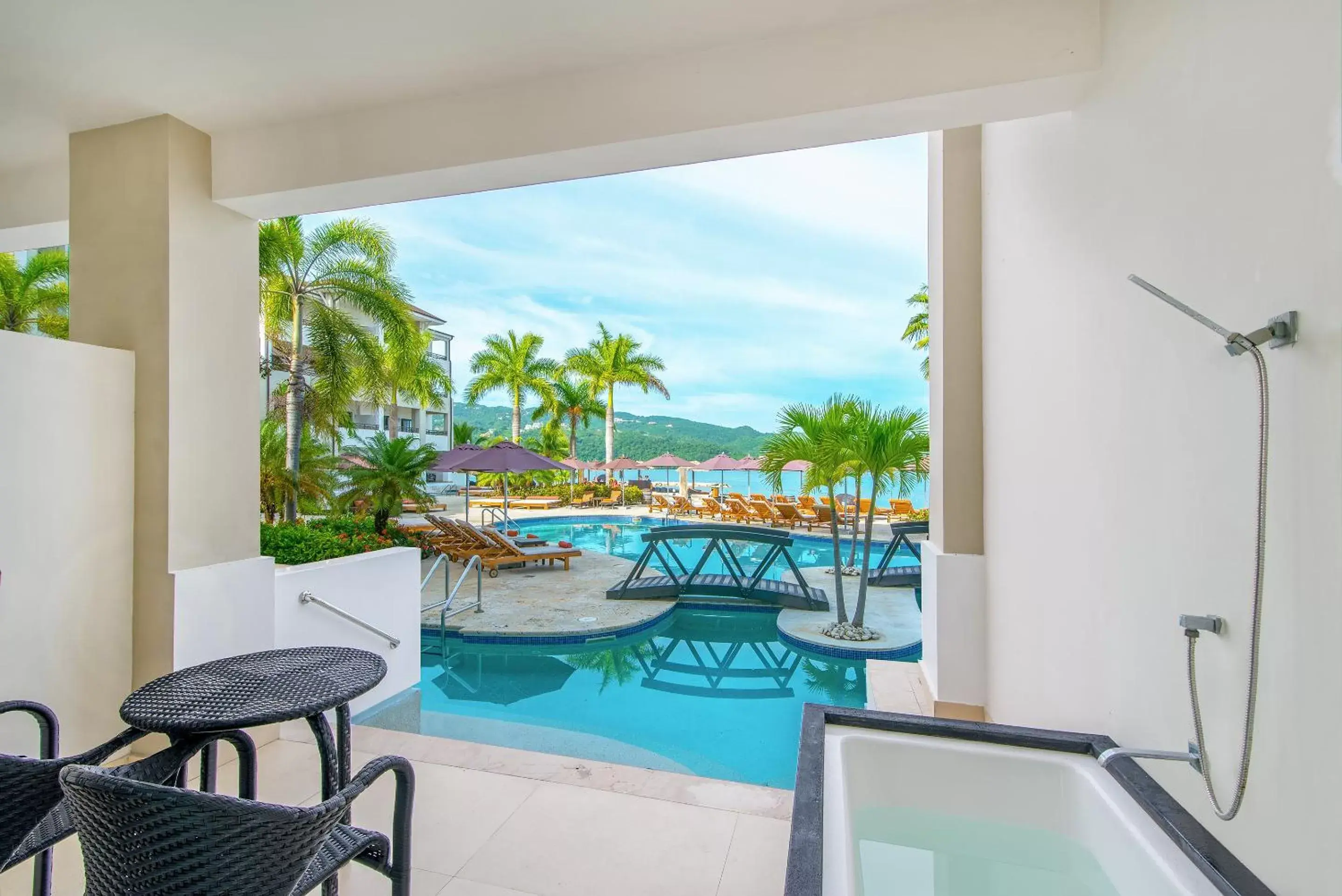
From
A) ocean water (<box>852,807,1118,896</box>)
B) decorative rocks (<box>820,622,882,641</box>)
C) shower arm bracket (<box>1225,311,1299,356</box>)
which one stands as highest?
shower arm bracket (<box>1225,311,1299,356</box>)

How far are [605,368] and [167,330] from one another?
2206 centimetres

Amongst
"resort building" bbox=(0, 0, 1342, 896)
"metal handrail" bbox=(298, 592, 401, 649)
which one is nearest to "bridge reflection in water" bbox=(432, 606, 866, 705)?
"metal handrail" bbox=(298, 592, 401, 649)

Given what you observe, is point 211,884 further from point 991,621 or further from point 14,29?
point 991,621

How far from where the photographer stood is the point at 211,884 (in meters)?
1.06

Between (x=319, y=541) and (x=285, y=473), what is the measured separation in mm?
7231

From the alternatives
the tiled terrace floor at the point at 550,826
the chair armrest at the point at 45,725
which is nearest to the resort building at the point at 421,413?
the tiled terrace floor at the point at 550,826

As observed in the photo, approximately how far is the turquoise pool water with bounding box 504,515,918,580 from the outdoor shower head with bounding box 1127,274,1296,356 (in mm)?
8744

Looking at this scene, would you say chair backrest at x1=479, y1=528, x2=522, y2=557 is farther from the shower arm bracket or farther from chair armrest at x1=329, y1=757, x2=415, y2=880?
the shower arm bracket

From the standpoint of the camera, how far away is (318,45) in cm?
250

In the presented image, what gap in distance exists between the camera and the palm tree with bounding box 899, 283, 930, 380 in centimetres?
1602

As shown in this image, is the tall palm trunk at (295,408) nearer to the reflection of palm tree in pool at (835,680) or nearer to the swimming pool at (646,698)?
the swimming pool at (646,698)

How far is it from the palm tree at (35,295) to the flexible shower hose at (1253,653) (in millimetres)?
16519

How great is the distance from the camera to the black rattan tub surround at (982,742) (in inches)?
53.9

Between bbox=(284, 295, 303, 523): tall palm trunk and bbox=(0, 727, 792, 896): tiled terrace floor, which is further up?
bbox=(284, 295, 303, 523): tall palm trunk
